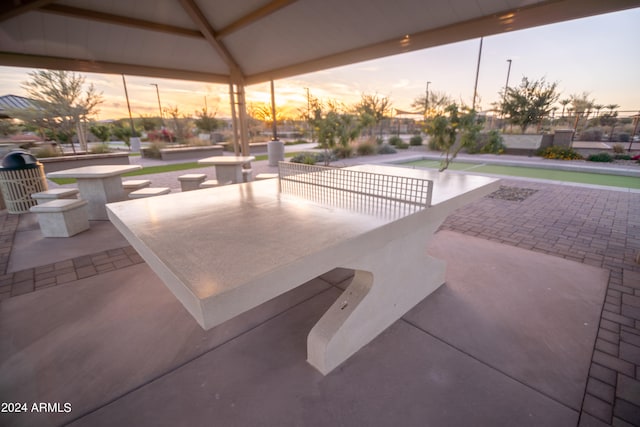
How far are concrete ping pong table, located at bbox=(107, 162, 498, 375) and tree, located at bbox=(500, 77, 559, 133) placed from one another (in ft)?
66.0

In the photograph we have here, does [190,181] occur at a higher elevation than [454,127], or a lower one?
lower

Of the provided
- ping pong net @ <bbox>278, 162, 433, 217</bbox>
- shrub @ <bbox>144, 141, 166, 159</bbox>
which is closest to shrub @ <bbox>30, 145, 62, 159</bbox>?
shrub @ <bbox>144, 141, 166, 159</bbox>

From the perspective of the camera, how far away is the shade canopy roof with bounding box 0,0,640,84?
15.0 ft

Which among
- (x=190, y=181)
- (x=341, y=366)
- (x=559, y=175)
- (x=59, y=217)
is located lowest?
(x=341, y=366)

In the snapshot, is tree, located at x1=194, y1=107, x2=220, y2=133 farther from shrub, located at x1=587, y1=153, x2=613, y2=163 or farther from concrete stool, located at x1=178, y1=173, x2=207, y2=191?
shrub, located at x1=587, y1=153, x2=613, y2=163

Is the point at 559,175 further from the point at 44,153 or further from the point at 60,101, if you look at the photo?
the point at 60,101

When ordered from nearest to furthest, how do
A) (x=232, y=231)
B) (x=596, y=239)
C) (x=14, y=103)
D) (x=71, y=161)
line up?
1. (x=232, y=231)
2. (x=596, y=239)
3. (x=71, y=161)
4. (x=14, y=103)

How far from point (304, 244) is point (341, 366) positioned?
1.24 meters

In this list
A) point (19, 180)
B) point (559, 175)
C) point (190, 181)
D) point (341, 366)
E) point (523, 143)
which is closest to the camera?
point (341, 366)

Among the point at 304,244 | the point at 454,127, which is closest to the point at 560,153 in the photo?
the point at 454,127

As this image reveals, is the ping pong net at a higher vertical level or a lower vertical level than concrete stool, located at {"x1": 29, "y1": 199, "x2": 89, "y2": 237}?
higher

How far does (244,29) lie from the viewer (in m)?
7.45

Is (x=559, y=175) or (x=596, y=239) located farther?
(x=559, y=175)

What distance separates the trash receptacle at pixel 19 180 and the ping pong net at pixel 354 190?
651 centimetres
